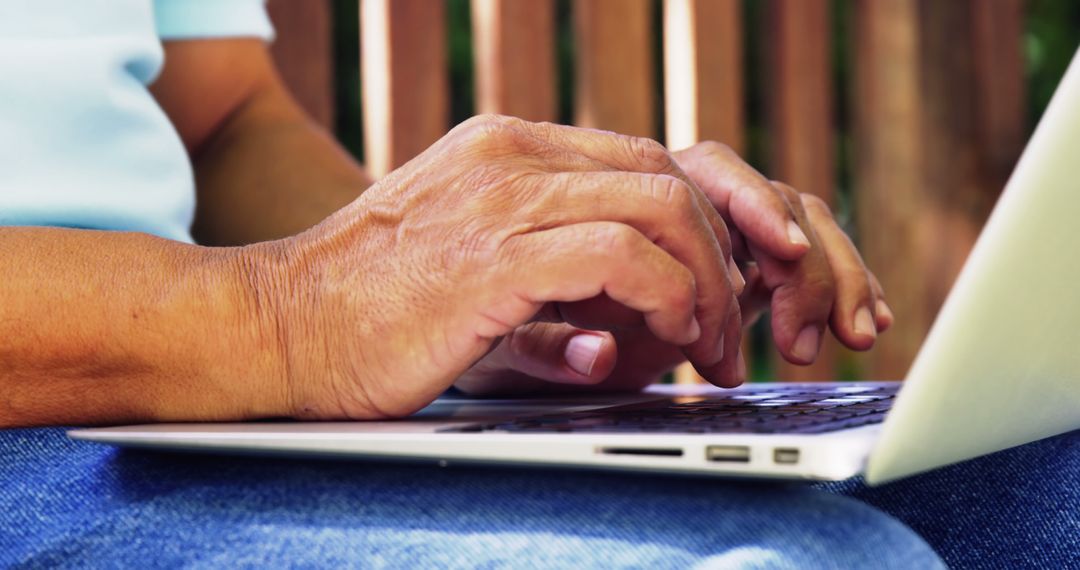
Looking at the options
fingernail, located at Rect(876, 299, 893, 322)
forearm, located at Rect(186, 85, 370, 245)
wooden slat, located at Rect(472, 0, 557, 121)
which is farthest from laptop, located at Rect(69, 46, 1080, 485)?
wooden slat, located at Rect(472, 0, 557, 121)

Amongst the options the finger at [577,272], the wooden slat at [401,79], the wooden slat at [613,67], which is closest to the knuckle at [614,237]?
the finger at [577,272]

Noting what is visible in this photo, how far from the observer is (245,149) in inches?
52.4

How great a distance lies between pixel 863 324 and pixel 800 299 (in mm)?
70

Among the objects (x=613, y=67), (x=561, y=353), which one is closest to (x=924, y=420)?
(x=561, y=353)

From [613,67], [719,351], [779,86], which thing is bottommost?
[779,86]

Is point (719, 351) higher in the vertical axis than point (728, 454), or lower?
lower

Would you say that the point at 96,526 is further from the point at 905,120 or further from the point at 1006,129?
the point at 1006,129

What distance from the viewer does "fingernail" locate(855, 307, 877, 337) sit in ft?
3.10

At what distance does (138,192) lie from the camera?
1053mm

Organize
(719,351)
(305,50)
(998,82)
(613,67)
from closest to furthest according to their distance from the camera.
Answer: (719,351), (305,50), (613,67), (998,82)

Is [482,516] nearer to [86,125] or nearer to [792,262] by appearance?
[792,262]

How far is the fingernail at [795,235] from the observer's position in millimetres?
884

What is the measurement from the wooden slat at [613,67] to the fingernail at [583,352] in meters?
1.23

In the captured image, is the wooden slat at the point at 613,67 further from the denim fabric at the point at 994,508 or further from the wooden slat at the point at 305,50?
the denim fabric at the point at 994,508
